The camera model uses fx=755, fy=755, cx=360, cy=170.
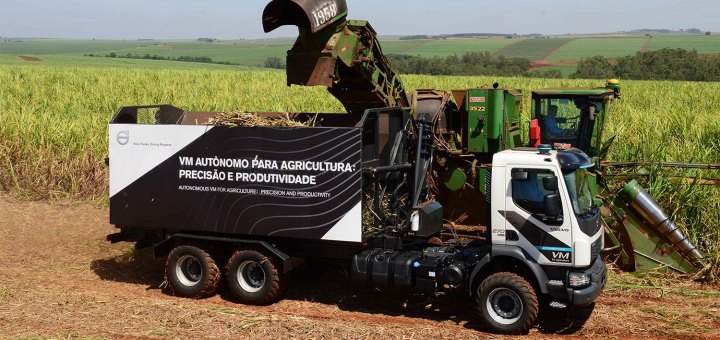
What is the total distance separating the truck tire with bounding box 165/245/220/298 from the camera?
10039mm

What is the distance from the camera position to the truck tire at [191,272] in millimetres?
10039

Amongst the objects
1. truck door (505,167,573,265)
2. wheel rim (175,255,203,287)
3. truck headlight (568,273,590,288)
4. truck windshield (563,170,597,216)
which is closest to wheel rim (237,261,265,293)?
wheel rim (175,255,203,287)

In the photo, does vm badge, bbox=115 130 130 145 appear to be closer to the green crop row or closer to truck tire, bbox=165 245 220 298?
truck tire, bbox=165 245 220 298

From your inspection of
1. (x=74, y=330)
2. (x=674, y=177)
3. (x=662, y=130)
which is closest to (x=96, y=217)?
(x=74, y=330)

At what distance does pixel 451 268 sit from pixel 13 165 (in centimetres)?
1234

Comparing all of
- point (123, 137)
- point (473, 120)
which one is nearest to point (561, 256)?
point (473, 120)

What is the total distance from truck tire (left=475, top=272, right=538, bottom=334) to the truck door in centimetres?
39

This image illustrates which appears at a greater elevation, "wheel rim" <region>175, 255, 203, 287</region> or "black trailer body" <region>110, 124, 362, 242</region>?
"black trailer body" <region>110, 124, 362, 242</region>

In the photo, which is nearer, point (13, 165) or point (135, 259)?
point (135, 259)

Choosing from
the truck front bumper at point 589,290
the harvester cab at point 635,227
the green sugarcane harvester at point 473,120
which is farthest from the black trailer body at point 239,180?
the harvester cab at point 635,227

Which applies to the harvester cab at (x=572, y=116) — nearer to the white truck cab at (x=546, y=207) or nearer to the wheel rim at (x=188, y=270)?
the white truck cab at (x=546, y=207)

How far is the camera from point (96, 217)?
15148mm

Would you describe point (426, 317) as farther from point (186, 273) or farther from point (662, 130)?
point (662, 130)

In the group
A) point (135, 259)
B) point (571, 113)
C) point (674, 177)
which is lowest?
point (135, 259)
